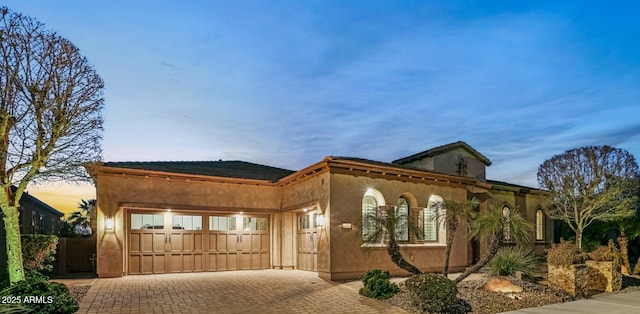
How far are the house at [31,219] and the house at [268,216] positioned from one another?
539 centimetres

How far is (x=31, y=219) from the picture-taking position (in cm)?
2145

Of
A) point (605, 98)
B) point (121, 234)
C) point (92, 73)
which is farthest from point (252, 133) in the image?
point (605, 98)

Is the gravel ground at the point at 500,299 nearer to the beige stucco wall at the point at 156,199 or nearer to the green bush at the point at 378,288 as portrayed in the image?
the green bush at the point at 378,288

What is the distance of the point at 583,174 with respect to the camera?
17750 mm

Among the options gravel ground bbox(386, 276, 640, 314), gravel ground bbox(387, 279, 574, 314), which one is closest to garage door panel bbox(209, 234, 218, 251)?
gravel ground bbox(386, 276, 640, 314)

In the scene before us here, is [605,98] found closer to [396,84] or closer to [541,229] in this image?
[541,229]

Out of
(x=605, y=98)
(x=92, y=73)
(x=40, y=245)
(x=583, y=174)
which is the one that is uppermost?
(x=605, y=98)

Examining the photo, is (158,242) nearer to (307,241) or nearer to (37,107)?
(307,241)

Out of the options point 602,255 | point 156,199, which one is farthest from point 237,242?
point 602,255

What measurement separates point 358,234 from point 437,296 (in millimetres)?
4966

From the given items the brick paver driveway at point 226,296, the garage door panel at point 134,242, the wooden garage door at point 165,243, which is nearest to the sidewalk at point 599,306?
the brick paver driveway at point 226,296

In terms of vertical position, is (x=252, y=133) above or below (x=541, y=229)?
above

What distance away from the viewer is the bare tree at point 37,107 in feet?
29.1

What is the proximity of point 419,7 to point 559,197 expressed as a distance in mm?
10437
